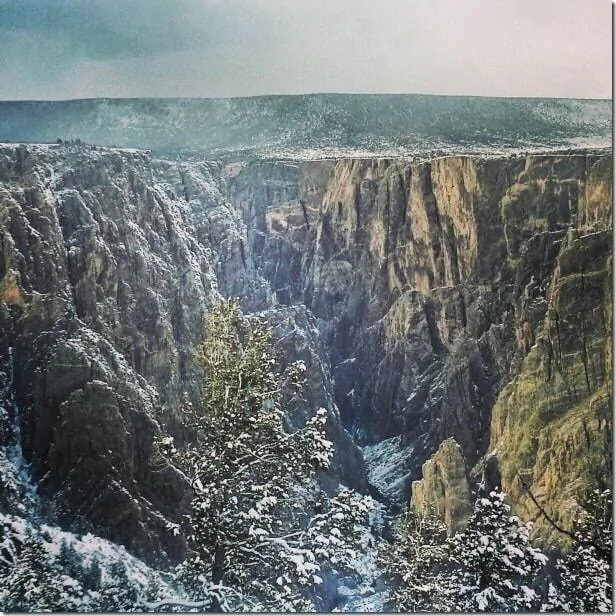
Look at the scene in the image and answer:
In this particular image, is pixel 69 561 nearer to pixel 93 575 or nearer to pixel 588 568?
pixel 93 575

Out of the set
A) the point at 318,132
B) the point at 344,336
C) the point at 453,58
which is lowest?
the point at 344,336

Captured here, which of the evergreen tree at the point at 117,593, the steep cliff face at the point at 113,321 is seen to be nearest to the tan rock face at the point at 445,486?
the steep cliff face at the point at 113,321

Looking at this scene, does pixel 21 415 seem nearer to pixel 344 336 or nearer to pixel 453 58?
pixel 344 336

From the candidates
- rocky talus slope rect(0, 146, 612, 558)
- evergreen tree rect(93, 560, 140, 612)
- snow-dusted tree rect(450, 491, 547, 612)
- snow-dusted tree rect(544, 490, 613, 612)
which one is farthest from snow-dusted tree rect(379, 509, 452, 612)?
evergreen tree rect(93, 560, 140, 612)

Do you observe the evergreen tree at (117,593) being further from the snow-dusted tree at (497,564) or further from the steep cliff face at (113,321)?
the snow-dusted tree at (497,564)

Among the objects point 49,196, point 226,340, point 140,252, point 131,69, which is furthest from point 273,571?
point 131,69

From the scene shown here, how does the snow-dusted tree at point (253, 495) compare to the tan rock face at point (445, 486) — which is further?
the tan rock face at point (445, 486)
